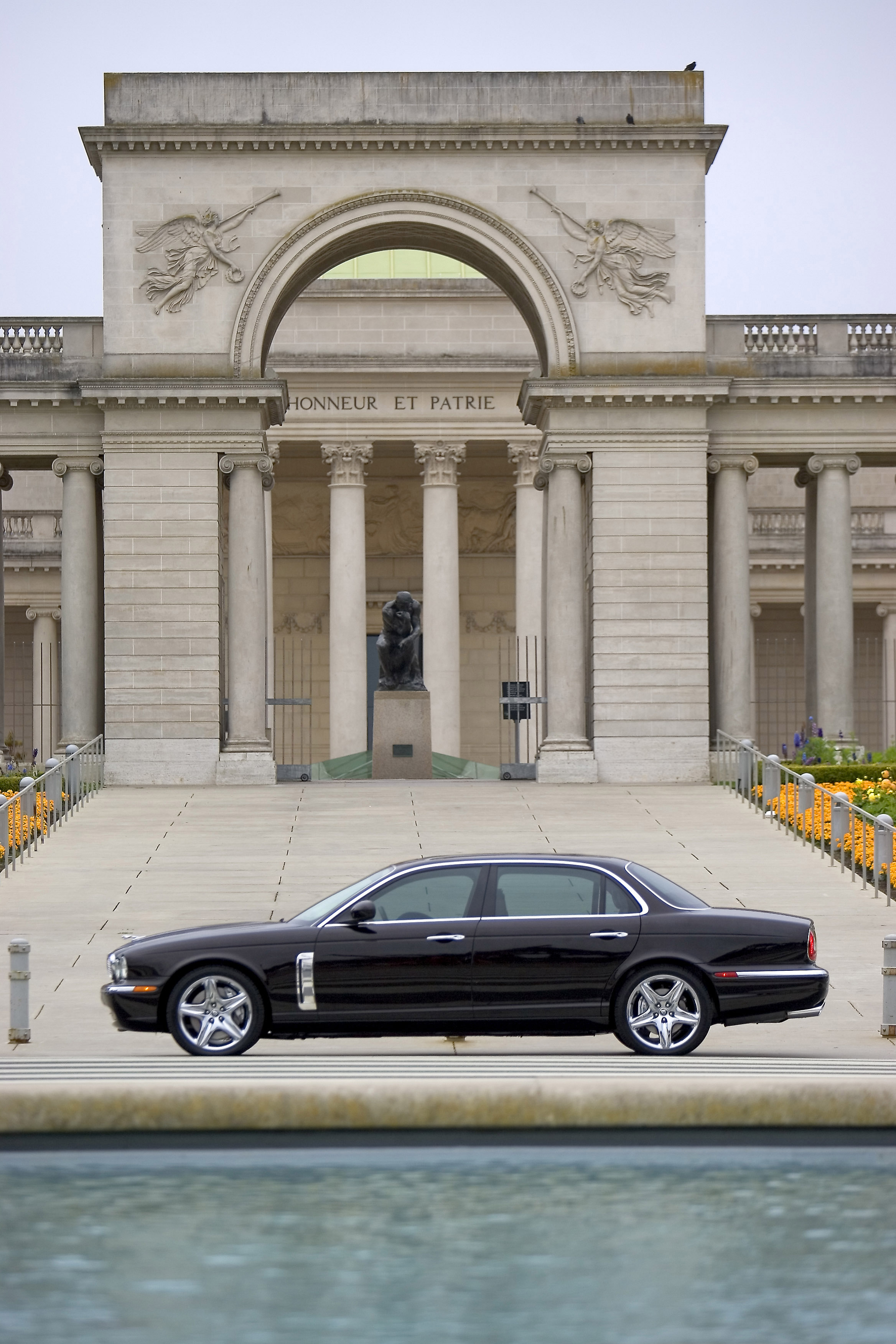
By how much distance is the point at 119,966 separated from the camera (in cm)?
1548

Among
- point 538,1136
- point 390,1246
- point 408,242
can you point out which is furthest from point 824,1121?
point 408,242

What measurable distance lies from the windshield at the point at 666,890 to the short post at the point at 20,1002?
5154mm

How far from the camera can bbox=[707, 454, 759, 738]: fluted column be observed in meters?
42.1

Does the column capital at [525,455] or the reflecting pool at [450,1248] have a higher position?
the column capital at [525,455]

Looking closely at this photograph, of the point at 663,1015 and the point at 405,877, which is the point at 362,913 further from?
the point at 663,1015

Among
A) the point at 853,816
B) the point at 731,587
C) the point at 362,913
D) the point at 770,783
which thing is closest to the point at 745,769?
the point at 770,783

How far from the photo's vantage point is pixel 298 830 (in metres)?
30.7

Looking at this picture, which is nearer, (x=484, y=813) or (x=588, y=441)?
(x=484, y=813)

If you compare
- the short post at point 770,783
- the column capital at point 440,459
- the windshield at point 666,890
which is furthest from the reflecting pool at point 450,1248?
the column capital at point 440,459

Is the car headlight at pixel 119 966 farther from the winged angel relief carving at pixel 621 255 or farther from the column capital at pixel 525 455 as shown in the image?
the column capital at pixel 525 455

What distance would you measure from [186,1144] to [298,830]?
18.9 meters

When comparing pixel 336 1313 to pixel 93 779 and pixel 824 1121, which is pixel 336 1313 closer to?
pixel 824 1121

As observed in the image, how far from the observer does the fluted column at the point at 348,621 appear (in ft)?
176

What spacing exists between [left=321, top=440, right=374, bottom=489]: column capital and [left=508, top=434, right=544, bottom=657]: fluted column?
424 centimetres
